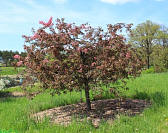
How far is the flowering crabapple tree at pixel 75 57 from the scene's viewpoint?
15.8ft

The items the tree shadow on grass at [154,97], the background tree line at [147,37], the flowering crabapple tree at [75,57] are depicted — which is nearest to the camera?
the flowering crabapple tree at [75,57]

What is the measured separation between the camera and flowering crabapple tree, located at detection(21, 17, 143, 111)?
4.80 m

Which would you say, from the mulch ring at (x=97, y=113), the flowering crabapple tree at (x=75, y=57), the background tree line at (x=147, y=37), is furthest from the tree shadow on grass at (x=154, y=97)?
the background tree line at (x=147, y=37)

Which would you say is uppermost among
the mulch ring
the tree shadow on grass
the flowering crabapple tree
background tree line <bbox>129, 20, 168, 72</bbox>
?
background tree line <bbox>129, 20, 168, 72</bbox>

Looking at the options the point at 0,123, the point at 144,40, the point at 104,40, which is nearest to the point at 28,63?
the point at 0,123

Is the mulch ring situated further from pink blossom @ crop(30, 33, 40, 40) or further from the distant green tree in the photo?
the distant green tree

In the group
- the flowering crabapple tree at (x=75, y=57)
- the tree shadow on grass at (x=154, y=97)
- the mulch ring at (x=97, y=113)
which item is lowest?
the mulch ring at (x=97, y=113)

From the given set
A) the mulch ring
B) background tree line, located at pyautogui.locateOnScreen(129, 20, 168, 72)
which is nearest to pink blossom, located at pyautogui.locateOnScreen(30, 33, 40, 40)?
the mulch ring

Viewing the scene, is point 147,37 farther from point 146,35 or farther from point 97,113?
point 97,113

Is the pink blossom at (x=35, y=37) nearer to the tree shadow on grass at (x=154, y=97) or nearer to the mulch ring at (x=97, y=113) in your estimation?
the mulch ring at (x=97, y=113)

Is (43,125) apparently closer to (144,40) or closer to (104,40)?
(104,40)

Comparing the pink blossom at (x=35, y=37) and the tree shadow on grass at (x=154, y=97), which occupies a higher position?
the pink blossom at (x=35, y=37)

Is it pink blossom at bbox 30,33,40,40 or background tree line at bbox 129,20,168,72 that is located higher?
background tree line at bbox 129,20,168,72

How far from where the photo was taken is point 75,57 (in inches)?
197
